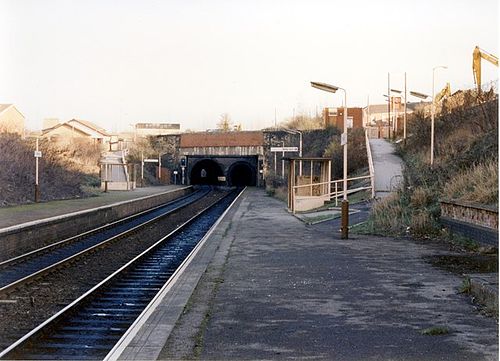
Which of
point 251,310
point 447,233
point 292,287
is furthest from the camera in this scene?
point 447,233

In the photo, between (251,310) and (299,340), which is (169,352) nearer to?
(299,340)

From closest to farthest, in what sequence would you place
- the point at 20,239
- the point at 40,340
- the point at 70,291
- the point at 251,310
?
the point at 40,340
the point at 251,310
the point at 70,291
the point at 20,239

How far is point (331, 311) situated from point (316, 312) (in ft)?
0.68

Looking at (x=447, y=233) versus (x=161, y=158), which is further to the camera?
(x=161, y=158)

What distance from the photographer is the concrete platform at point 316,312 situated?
7352mm

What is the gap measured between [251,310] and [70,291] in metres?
4.79

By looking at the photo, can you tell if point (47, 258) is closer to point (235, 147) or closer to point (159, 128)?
point (235, 147)

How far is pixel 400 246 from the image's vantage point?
1728 cm

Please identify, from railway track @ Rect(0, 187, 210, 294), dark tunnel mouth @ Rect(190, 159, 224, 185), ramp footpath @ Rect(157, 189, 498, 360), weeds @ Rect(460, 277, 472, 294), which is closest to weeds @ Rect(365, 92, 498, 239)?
ramp footpath @ Rect(157, 189, 498, 360)

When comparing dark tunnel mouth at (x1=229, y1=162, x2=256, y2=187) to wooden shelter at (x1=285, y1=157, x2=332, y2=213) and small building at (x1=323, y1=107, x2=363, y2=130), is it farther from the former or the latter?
wooden shelter at (x1=285, y1=157, x2=332, y2=213)

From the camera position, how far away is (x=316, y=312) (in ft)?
30.7

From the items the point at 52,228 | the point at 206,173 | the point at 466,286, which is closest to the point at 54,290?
the point at 466,286

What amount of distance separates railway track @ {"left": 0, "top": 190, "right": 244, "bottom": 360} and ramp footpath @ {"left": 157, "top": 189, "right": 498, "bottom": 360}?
1.00 metres

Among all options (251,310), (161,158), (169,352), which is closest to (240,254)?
(251,310)
